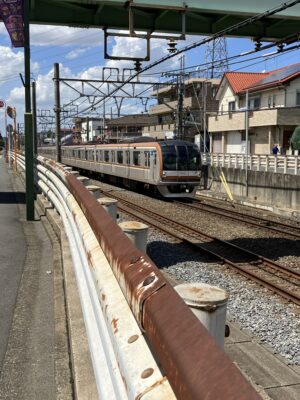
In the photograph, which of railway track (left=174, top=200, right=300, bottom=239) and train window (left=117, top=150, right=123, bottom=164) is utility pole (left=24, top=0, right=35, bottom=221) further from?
train window (left=117, top=150, right=123, bottom=164)

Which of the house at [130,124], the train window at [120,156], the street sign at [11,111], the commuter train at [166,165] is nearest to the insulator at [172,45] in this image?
the commuter train at [166,165]

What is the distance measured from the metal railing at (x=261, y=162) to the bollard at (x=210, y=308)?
19.9 metres

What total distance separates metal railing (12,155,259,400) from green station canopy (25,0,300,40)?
870 centimetres

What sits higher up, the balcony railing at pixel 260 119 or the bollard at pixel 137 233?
the balcony railing at pixel 260 119

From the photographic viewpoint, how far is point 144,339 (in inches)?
81.1

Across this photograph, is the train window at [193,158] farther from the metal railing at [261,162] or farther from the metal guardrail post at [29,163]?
the metal guardrail post at [29,163]

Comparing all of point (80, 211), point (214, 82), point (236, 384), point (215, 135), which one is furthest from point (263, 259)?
point (214, 82)

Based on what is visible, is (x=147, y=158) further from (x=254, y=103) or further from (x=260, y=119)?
(x=254, y=103)

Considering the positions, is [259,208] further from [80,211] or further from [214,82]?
[214,82]

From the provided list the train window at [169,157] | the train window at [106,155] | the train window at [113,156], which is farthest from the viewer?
the train window at [106,155]

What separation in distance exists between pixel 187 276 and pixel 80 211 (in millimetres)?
3829

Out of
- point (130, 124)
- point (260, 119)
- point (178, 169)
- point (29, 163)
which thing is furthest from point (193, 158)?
point (130, 124)

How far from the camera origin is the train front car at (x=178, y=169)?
22328mm

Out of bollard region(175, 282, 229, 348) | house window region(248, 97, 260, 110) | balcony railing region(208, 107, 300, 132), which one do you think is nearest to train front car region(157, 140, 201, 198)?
balcony railing region(208, 107, 300, 132)
